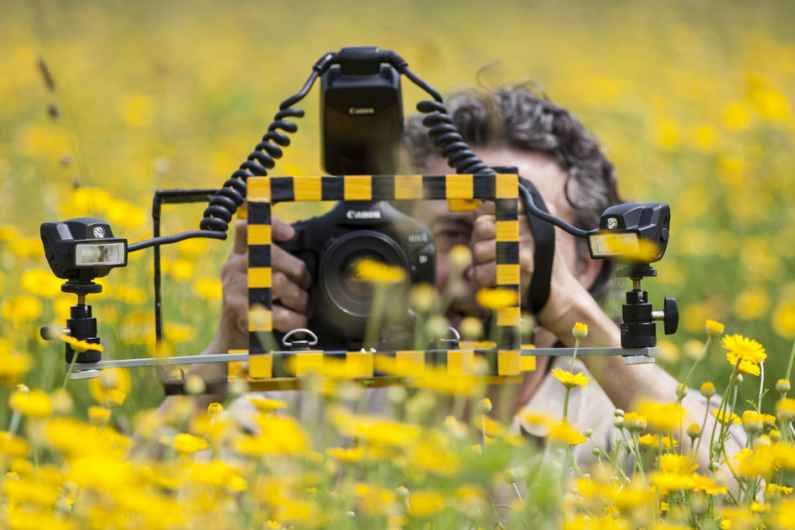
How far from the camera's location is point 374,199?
126 cm

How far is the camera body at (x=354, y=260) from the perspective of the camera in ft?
4.65

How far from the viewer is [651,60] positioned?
595cm

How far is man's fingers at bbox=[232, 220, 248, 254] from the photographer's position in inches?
60.2

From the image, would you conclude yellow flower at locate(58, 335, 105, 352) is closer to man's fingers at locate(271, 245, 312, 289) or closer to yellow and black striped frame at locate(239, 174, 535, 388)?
yellow and black striped frame at locate(239, 174, 535, 388)

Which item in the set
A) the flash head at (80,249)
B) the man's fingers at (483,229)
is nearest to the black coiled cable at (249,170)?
the flash head at (80,249)

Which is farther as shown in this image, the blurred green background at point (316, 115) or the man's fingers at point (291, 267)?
the blurred green background at point (316, 115)

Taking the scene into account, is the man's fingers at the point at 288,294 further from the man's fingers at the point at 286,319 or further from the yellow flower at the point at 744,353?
the yellow flower at the point at 744,353

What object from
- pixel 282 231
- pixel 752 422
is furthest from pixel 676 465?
pixel 282 231

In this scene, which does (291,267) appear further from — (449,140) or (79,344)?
(79,344)

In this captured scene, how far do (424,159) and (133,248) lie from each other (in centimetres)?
83

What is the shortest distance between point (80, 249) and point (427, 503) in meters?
0.55

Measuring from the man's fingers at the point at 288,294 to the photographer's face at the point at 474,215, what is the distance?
229 millimetres

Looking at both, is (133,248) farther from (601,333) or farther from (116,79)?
(116,79)

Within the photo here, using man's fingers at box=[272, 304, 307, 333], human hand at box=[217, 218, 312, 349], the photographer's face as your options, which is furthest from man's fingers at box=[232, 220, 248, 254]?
the photographer's face
